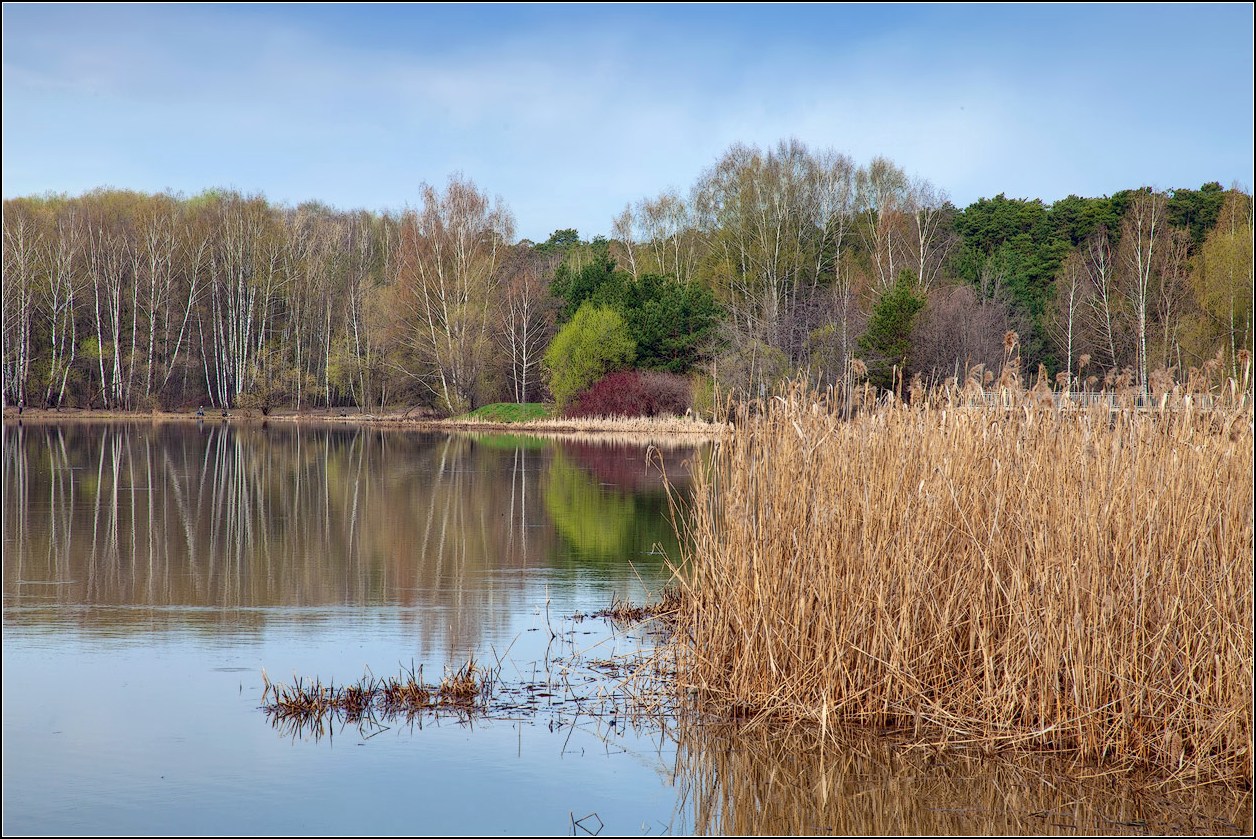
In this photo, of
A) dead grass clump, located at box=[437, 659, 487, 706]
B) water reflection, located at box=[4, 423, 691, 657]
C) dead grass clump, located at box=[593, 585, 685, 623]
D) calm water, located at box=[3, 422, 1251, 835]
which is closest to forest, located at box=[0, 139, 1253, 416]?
water reflection, located at box=[4, 423, 691, 657]

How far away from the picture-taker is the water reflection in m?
9.70

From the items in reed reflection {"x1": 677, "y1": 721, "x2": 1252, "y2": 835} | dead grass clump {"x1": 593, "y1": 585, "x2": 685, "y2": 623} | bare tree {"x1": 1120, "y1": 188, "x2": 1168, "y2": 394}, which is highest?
bare tree {"x1": 1120, "y1": 188, "x2": 1168, "y2": 394}

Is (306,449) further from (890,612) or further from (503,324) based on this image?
(890,612)

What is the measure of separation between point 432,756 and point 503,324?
46259 millimetres

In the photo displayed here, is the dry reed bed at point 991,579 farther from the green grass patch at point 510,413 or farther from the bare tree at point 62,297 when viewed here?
the bare tree at point 62,297

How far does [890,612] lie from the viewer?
5.81 meters

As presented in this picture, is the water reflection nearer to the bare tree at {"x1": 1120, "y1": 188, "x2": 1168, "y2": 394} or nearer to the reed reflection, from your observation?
the reed reflection

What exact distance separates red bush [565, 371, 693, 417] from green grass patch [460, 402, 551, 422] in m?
2.97

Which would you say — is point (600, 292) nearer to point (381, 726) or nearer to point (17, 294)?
point (17, 294)

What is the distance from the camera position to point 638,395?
45.2 metres

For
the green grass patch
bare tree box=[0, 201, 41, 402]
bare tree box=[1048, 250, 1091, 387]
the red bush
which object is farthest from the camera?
bare tree box=[0, 201, 41, 402]

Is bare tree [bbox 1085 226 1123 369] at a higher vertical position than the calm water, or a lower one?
higher

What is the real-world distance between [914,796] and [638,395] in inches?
1581

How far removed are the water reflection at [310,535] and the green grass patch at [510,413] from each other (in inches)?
820
